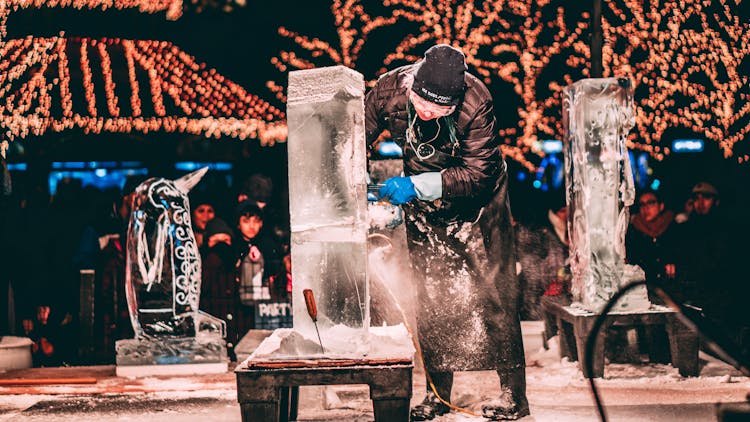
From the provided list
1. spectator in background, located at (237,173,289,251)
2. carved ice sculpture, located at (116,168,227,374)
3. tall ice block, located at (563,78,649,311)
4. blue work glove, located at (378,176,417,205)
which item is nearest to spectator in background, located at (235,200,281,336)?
spectator in background, located at (237,173,289,251)

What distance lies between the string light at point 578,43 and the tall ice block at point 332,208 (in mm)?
7146

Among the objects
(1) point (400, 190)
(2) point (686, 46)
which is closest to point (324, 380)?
(1) point (400, 190)

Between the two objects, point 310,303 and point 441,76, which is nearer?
point 310,303

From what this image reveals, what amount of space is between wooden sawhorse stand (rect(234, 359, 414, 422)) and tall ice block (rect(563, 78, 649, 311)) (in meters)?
3.16

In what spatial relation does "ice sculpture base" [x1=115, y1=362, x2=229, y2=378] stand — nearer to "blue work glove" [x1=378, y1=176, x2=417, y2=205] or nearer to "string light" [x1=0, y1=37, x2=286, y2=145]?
"blue work glove" [x1=378, y1=176, x2=417, y2=205]

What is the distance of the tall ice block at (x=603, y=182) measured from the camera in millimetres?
6617

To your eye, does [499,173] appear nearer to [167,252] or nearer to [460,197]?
[460,197]

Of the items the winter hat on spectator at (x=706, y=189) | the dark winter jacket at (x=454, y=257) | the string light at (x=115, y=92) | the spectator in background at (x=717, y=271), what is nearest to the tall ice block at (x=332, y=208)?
the dark winter jacket at (x=454, y=257)

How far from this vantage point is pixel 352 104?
418cm

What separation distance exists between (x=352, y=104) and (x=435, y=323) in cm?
181

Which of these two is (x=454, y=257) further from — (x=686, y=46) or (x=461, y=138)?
(x=686, y=46)

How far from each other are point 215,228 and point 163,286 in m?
1.65

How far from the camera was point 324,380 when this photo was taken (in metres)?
3.96

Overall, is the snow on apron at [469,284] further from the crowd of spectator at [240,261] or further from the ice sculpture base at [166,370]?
the ice sculpture base at [166,370]
